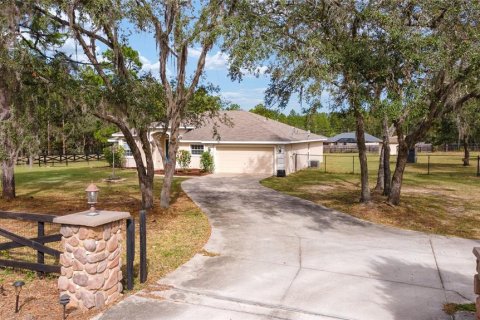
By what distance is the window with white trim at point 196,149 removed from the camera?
90.3 feet

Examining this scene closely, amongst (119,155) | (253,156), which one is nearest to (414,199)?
(253,156)

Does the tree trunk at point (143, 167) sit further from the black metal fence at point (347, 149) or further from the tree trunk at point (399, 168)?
the black metal fence at point (347, 149)

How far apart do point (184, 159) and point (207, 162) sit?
1866 mm

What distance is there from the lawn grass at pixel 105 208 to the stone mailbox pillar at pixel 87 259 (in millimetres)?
275

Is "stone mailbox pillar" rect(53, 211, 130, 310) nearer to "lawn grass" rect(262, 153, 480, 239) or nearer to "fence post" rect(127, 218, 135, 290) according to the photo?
"fence post" rect(127, 218, 135, 290)

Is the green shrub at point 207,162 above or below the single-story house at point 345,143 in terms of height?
below

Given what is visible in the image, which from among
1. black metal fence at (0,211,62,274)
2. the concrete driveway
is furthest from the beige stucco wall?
black metal fence at (0,211,62,274)

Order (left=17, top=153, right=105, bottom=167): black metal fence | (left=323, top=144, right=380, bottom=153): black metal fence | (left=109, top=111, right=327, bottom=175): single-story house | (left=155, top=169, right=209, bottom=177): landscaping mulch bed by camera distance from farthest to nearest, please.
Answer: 1. (left=323, top=144, right=380, bottom=153): black metal fence
2. (left=17, top=153, right=105, bottom=167): black metal fence
3. (left=155, top=169, right=209, bottom=177): landscaping mulch bed
4. (left=109, top=111, right=327, bottom=175): single-story house

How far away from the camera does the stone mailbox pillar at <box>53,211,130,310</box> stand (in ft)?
17.5

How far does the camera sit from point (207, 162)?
26.4m

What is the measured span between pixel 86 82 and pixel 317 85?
20.9 feet

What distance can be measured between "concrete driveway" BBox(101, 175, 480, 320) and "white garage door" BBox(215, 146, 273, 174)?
14.3 metres

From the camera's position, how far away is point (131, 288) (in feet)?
20.1

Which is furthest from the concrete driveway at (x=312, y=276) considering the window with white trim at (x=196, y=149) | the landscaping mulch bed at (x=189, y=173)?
the window with white trim at (x=196, y=149)
